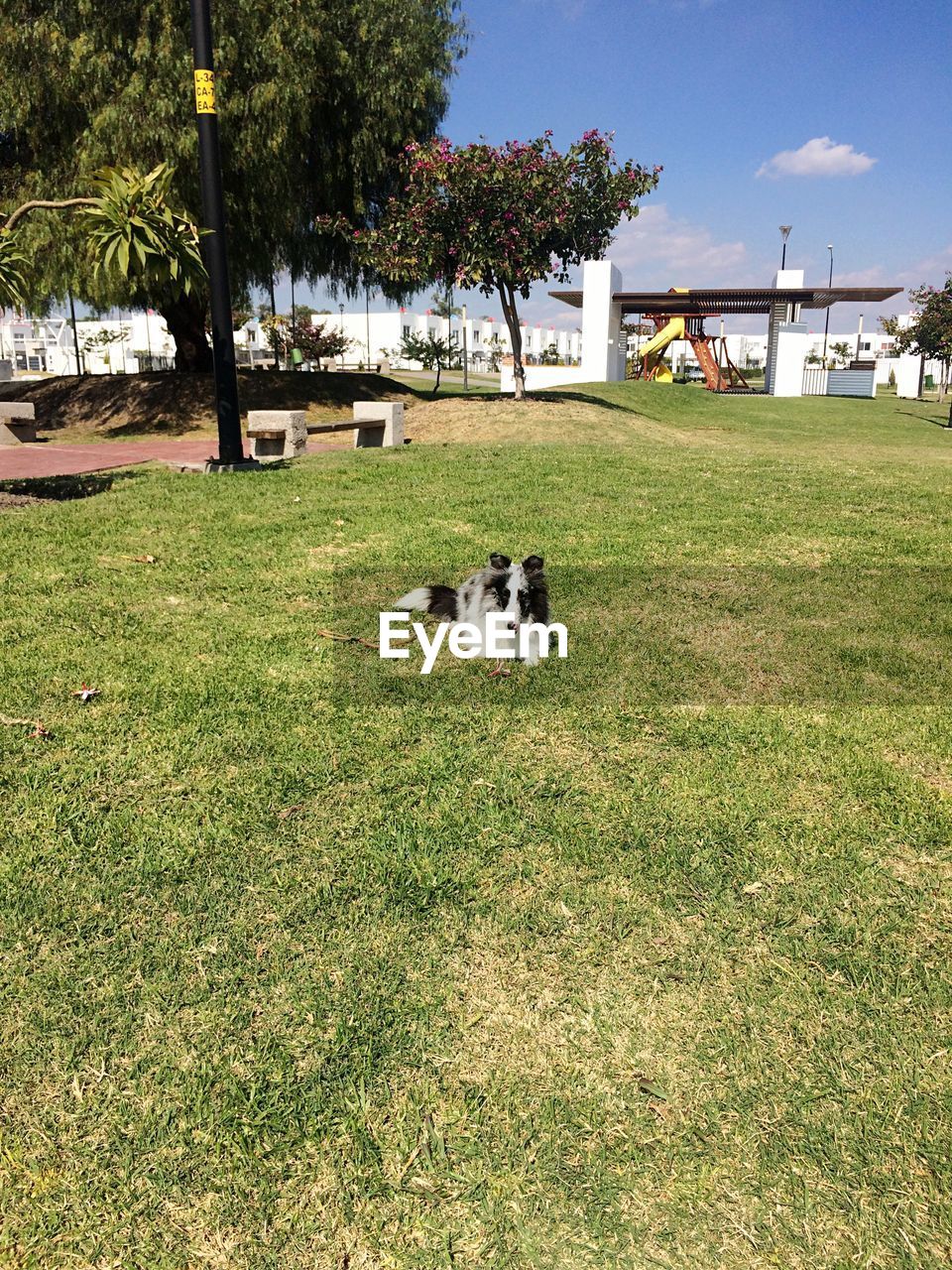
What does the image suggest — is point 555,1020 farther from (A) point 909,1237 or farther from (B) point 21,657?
(B) point 21,657

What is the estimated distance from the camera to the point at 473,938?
8.53ft

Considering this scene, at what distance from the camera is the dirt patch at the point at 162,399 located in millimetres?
17578

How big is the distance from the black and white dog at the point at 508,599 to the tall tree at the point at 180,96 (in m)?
12.7

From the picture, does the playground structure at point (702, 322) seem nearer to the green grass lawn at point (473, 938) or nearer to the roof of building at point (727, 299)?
the roof of building at point (727, 299)

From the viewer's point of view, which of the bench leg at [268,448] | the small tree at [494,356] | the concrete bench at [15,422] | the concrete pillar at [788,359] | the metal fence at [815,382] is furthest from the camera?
the small tree at [494,356]

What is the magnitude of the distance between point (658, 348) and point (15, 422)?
31875 mm

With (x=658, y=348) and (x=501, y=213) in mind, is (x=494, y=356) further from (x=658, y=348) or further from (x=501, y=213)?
(x=501, y=213)

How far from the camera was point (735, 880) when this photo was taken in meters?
2.86

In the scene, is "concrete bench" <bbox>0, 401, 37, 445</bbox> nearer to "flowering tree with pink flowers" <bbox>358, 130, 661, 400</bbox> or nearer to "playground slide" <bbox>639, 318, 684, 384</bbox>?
"flowering tree with pink flowers" <bbox>358, 130, 661, 400</bbox>

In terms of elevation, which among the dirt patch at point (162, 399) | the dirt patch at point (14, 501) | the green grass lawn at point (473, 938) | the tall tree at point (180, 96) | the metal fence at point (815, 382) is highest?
the tall tree at point (180, 96)

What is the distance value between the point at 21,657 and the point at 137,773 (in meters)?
1.38

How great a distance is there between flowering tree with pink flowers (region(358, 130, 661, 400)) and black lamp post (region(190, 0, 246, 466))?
8084 millimetres

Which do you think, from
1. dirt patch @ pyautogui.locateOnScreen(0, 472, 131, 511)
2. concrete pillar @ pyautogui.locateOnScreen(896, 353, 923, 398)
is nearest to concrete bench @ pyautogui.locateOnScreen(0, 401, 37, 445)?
dirt patch @ pyautogui.locateOnScreen(0, 472, 131, 511)

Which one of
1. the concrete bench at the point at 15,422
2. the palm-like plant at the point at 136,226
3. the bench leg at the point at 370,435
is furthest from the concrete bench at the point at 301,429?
the concrete bench at the point at 15,422
